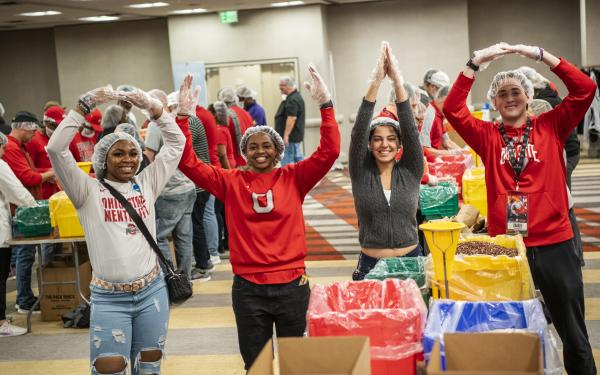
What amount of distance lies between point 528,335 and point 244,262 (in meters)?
1.86

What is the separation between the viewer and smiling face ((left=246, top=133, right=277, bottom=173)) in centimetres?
378

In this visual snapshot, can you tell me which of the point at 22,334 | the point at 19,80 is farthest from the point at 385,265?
the point at 19,80

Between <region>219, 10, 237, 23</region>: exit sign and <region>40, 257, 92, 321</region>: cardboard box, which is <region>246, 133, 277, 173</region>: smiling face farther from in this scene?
<region>219, 10, 237, 23</region>: exit sign

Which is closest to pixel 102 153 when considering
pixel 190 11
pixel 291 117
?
pixel 291 117

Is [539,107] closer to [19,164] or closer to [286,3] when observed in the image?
[19,164]

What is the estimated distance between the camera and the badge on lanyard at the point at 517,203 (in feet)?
11.8

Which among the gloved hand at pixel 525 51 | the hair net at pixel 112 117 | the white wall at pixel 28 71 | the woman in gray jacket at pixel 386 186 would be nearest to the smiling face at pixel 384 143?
the woman in gray jacket at pixel 386 186

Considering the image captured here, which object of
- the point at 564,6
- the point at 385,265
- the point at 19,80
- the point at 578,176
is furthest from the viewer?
the point at 19,80

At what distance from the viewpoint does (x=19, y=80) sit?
19281mm

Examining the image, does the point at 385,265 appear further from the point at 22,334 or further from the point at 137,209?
the point at 22,334

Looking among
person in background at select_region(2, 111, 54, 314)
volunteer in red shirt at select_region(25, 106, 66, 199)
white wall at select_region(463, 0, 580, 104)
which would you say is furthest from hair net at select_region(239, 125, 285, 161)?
white wall at select_region(463, 0, 580, 104)

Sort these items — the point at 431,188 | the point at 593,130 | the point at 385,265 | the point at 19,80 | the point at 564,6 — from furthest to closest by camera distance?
the point at 19,80 → the point at 564,6 → the point at 593,130 → the point at 431,188 → the point at 385,265

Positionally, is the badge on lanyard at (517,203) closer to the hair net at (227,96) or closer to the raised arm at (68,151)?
the raised arm at (68,151)

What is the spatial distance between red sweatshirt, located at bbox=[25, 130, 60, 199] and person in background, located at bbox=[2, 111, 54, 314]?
39 cm
